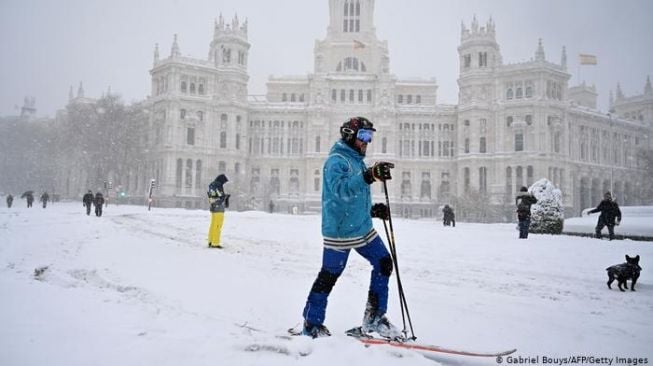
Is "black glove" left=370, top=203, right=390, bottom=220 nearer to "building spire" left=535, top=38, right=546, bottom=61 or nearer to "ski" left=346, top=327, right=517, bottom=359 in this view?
"ski" left=346, top=327, right=517, bottom=359

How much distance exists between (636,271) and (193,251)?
318 inches

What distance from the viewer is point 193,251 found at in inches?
373

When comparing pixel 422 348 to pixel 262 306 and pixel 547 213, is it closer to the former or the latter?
pixel 262 306

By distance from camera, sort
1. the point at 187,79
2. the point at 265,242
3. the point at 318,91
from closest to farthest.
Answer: the point at 265,242, the point at 187,79, the point at 318,91

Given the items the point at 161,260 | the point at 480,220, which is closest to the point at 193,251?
the point at 161,260

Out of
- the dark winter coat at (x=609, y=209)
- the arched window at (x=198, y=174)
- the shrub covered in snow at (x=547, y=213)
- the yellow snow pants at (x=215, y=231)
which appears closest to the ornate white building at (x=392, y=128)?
the arched window at (x=198, y=174)

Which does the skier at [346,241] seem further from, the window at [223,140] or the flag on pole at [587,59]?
the flag on pole at [587,59]

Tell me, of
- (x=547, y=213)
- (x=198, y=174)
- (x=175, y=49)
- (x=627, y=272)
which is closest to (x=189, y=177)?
(x=198, y=174)

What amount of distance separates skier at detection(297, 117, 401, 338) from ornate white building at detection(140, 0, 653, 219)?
4683cm

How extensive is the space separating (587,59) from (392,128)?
82.6 feet

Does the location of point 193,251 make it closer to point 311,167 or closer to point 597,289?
point 597,289

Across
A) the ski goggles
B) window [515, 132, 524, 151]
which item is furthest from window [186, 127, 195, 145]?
the ski goggles

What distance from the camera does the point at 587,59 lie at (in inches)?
2140

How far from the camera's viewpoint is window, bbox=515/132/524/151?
183 ft
